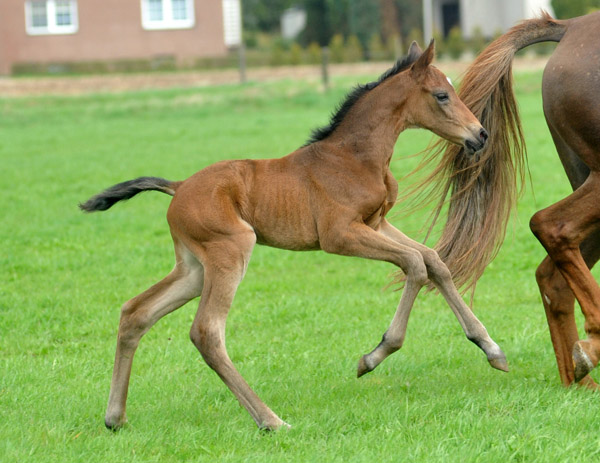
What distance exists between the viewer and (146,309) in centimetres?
448

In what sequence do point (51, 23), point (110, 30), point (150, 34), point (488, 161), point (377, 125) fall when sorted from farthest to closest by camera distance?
point (51, 23)
point (150, 34)
point (110, 30)
point (488, 161)
point (377, 125)

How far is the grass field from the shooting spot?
4.06 meters

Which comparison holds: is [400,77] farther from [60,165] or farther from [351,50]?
[351,50]

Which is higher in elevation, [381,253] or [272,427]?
[381,253]

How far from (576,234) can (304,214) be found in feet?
4.76

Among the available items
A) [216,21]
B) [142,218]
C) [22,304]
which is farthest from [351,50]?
[22,304]

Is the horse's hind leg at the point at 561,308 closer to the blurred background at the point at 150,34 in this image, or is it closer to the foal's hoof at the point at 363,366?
the foal's hoof at the point at 363,366

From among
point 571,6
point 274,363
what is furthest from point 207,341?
point 571,6

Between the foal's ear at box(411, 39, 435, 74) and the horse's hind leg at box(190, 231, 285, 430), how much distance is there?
1.23m

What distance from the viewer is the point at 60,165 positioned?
15.2 meters

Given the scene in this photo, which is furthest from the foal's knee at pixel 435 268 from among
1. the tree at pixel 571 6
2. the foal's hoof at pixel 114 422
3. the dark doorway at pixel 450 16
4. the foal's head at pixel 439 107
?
the dark doorway at pixel 450 16

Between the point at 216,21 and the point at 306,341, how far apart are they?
3567cm

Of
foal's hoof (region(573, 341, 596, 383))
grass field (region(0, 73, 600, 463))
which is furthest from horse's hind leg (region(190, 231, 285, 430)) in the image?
foal's hoof (region(573, 341, 596, 383))

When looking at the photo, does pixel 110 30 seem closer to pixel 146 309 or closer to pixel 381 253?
pixel 146 309
